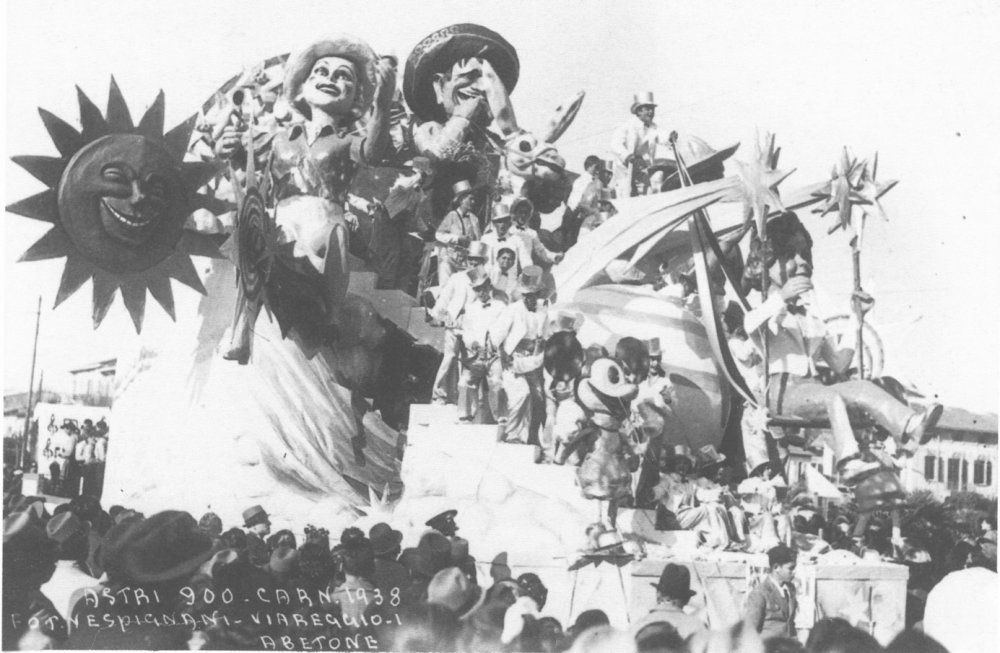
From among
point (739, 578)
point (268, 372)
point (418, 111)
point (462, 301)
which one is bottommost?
point (739, 578)

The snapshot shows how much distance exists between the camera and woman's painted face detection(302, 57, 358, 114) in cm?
864

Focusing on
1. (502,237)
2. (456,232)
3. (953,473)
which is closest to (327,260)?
(456,232)

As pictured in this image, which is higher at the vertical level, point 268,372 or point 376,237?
point 376,237

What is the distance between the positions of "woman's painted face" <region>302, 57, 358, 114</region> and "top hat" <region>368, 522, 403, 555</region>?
2.74 m

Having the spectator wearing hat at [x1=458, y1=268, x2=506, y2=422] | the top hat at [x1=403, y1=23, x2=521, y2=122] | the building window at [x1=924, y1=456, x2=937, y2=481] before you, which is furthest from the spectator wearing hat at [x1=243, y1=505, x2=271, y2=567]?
the building window at [x1=924, y1=456, x2=937, y2=481]

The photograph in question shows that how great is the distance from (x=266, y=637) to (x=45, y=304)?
2625 mm

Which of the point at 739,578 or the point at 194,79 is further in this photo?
the point at 194,79

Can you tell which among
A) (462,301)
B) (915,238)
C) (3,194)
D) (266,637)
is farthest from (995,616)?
(3,194)

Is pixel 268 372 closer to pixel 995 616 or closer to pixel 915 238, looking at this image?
pixel 915 238

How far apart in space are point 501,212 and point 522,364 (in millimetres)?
1027

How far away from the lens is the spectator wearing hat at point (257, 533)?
8391mm

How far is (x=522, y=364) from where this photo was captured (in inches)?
329

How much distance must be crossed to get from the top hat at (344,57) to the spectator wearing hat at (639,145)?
1.65 m

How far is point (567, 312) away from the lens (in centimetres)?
845
